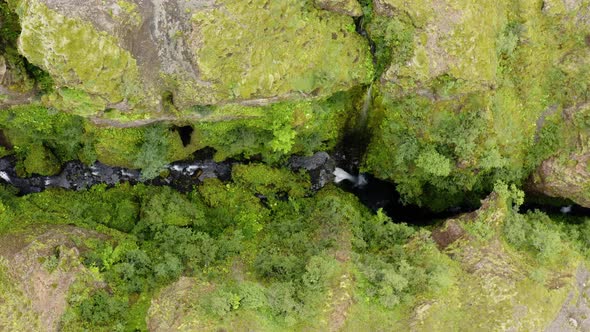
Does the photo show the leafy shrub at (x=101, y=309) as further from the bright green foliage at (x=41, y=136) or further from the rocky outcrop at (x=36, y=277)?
the bright green foliage at (x=41, y=136)

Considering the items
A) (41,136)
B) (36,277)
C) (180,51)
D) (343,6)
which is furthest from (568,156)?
(41,136)

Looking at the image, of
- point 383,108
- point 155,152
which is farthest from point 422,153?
point 155,152

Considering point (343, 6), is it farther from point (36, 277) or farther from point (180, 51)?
point (36, 277)

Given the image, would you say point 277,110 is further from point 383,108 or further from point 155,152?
point 155,152

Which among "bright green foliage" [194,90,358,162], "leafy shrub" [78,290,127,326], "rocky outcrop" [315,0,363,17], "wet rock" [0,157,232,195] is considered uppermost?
"rocky outcrop" [315,0,363,17]

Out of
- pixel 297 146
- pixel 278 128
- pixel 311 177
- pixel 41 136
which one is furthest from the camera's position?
pixel 311 177

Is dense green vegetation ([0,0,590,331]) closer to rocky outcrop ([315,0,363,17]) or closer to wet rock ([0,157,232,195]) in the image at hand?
rocky outcrop ([315,0,363,17])

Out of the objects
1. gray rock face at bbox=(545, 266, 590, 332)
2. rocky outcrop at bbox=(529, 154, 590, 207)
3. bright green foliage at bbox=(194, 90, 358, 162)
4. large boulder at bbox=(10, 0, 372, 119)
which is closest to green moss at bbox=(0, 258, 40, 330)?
large boulder at bbox=(10, 0, 372, 119)
